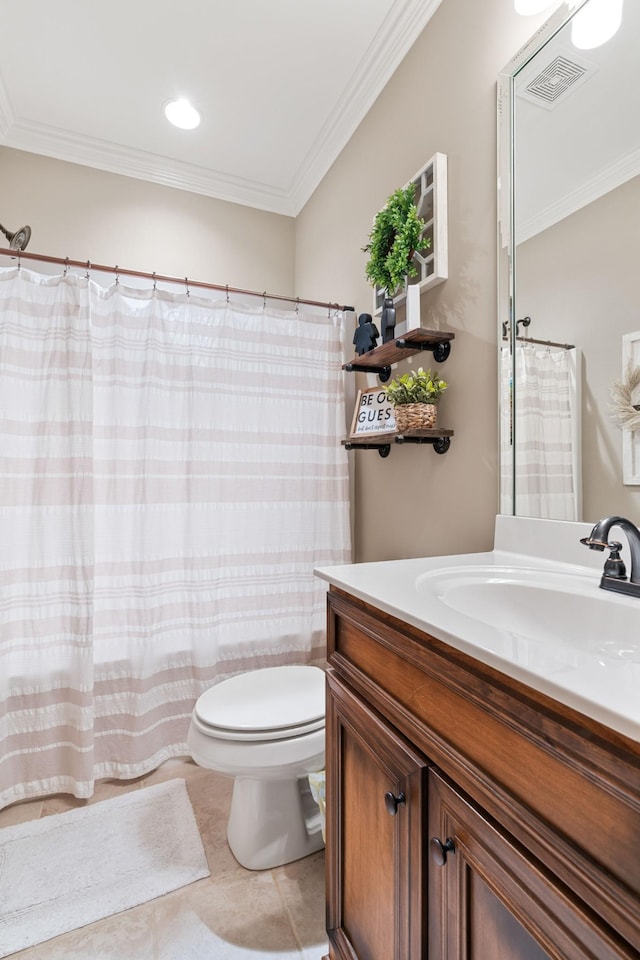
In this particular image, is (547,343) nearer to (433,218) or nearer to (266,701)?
(433,218)

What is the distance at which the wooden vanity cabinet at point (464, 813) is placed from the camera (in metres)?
0.45

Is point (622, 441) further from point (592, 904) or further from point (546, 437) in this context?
point (592, 904)

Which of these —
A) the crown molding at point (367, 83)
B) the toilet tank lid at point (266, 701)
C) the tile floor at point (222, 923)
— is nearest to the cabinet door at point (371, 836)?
the tile floor at point (222, 923)

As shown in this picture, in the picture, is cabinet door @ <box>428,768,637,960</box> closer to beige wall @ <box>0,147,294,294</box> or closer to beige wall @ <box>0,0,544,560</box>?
beige wall @ <box>0,0,544,560</box>

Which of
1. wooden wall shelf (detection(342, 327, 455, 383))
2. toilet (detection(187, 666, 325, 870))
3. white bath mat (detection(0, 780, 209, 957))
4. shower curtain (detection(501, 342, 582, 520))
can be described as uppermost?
wooden wall shelf (detection(342, 327, 455, 383))

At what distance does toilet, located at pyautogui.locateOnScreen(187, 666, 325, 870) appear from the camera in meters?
1.29

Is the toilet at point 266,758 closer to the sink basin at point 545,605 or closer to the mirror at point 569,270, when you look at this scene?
the sink basin at point 545,605

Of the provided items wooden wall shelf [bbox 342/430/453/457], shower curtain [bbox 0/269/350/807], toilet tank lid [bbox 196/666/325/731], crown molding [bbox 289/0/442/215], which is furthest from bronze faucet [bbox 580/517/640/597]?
crown molding [bbox 289/0/442/215]

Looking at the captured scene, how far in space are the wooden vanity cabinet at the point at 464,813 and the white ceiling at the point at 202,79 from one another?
190 centimetres

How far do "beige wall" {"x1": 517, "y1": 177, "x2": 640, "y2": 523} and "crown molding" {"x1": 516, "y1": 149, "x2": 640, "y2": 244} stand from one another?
15 millimetres

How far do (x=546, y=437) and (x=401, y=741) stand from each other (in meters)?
0.74

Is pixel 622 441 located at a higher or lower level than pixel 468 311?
lower

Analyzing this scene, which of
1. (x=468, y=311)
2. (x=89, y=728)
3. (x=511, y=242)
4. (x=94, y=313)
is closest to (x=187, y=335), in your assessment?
(x=94, y=313)

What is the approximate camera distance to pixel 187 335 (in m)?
1.82
